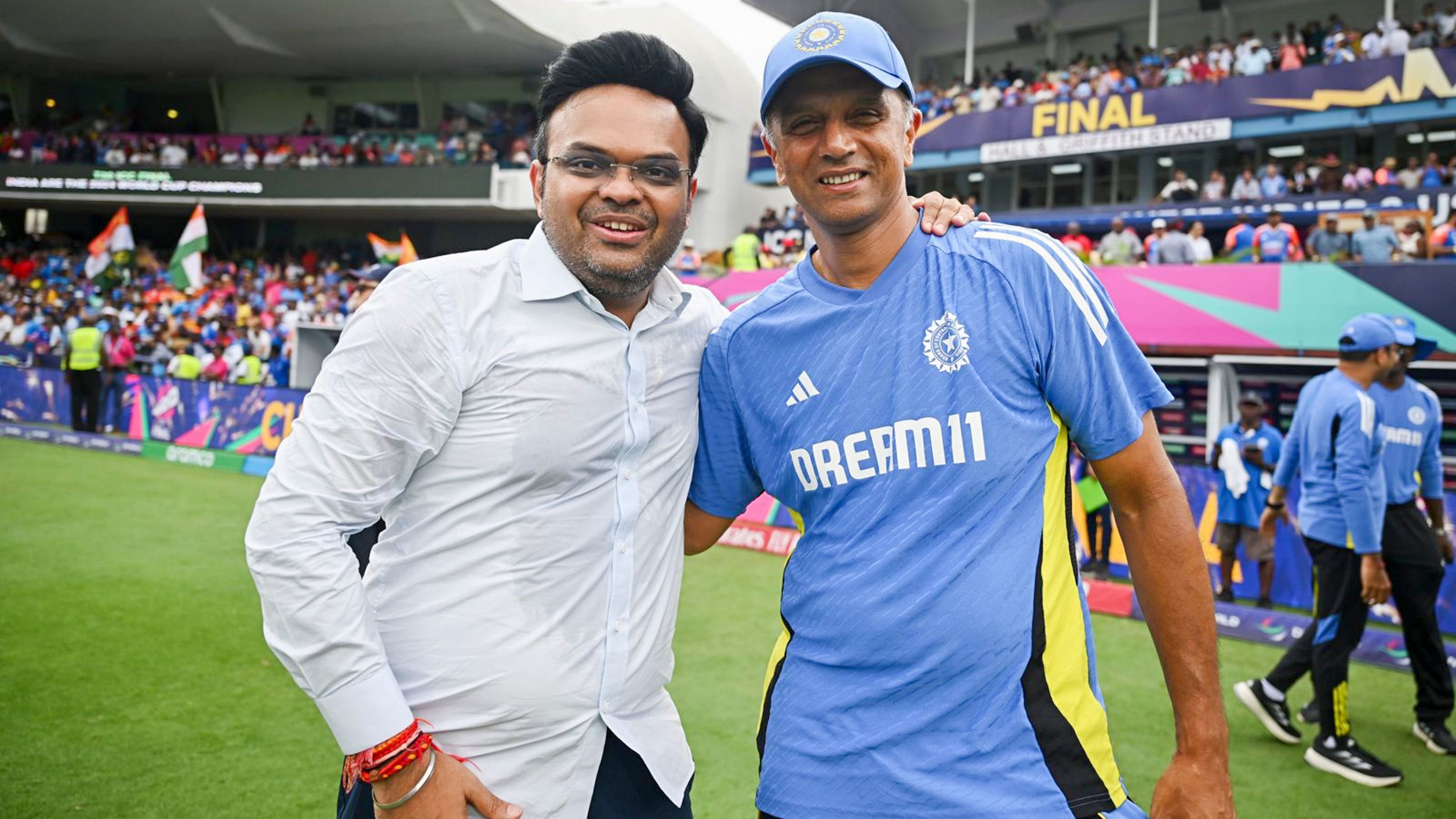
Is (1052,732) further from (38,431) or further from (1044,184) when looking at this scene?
(1044,184)

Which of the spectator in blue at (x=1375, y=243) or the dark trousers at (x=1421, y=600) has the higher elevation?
the spectator in blue at (x=1375, y=243)

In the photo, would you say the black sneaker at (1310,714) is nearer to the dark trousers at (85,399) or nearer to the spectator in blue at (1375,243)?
the spectator in blue at (1375,243)

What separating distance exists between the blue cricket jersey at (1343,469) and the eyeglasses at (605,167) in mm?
4656

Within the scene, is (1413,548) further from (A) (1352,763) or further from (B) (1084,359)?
(B) (1084,359)

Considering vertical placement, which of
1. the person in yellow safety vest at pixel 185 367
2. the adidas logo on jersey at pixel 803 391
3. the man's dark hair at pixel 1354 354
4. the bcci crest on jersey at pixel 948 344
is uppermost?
the man's dark hair at pixel 1354 354

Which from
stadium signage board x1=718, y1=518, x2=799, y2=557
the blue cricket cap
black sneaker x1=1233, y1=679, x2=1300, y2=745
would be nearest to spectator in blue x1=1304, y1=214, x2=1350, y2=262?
stadium signage board x1=718, y1=518, x2=799, y2=557

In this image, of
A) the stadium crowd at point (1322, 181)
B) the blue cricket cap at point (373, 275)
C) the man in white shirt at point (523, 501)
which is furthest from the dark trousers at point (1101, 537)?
the stadium crowd at point (1322, 181)

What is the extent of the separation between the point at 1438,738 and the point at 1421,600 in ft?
2.39

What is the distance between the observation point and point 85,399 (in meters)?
17.4

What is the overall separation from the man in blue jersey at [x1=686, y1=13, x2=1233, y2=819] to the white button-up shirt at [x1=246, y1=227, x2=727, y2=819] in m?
0.35

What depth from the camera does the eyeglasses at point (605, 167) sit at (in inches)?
86.7

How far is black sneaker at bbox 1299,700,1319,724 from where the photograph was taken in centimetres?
584

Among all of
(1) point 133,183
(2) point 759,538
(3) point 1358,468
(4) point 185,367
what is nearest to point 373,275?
A: (2) point 759,538

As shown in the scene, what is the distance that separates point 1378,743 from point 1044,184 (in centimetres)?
2308
